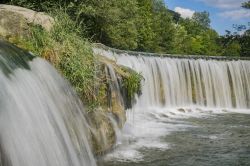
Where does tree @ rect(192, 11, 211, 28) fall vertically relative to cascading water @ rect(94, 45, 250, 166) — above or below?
Answer: above

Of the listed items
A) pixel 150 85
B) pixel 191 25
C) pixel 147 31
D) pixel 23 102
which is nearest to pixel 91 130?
pixel 23 102

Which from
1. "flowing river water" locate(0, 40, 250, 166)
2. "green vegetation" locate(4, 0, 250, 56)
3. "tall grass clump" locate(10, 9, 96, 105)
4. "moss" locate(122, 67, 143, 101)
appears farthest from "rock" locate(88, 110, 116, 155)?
"green vegetation" locate(4, 0, 250, 56)

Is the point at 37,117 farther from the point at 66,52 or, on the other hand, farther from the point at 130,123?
the point at 130,123

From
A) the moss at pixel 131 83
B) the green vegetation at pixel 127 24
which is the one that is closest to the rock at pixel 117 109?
the moss at pixel 131 83

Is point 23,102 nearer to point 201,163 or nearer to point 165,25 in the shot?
point 201,163

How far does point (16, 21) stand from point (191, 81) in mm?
15604

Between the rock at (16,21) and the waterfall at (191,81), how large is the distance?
7.98 meters

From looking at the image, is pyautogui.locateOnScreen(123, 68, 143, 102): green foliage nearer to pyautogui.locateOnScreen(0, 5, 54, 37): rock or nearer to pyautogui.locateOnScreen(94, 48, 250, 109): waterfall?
pyautogui.locateOnScreen(0, 5, 54, 37): rock

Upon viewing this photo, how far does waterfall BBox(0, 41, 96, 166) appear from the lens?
638 centimetres

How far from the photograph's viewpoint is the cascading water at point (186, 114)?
36.6 ft

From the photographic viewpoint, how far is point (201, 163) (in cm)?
1050

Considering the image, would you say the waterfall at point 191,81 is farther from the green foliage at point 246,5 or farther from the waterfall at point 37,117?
→ the green foliage at point 246,5

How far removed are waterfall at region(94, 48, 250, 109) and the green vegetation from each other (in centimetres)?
338

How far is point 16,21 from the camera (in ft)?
34.5
